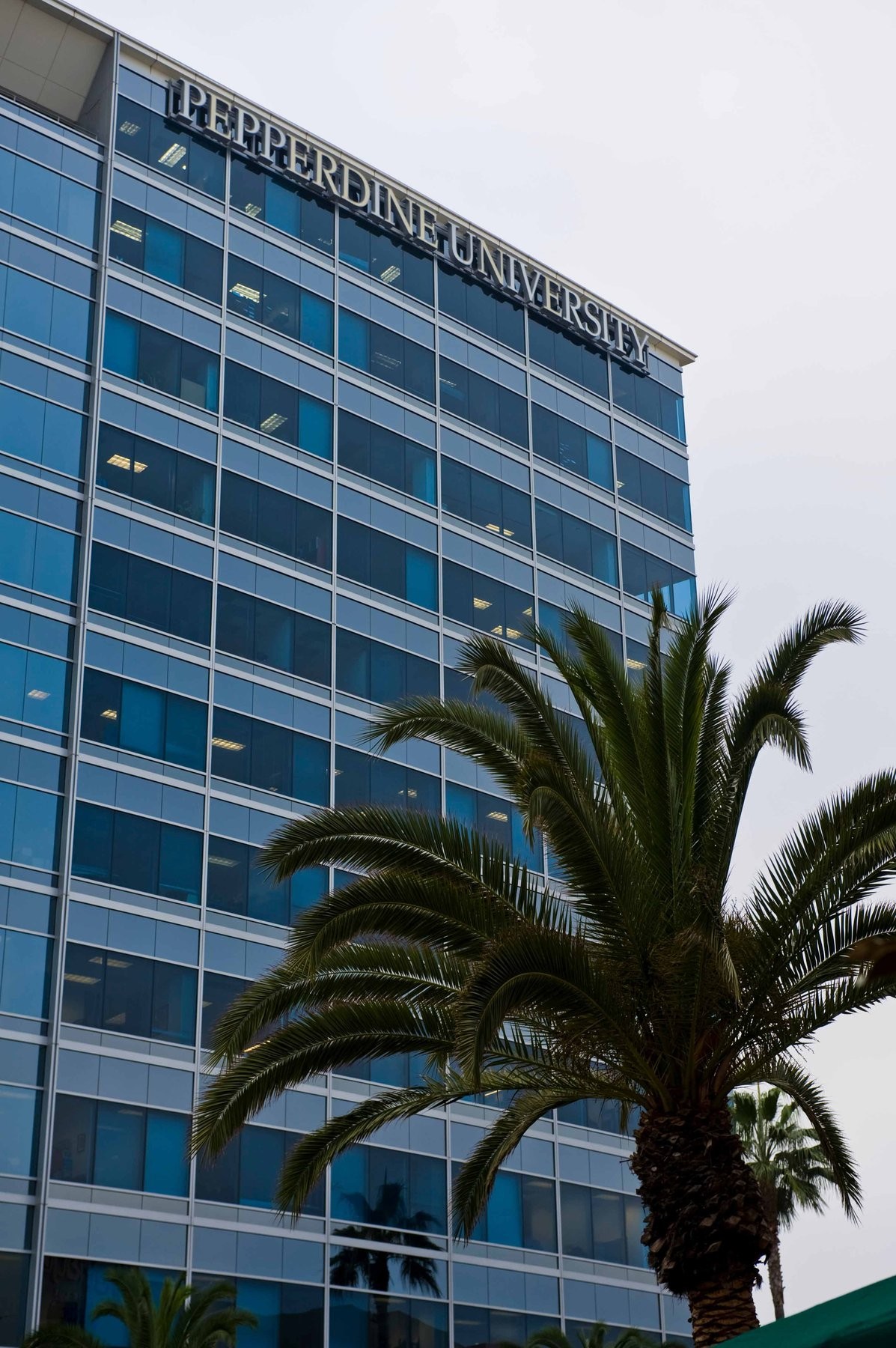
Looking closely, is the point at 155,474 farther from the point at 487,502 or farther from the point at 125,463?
the point at 487,502

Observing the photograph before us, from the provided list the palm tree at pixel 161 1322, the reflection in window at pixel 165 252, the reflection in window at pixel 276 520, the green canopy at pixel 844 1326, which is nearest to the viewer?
the green canopy at pixel 844 1326

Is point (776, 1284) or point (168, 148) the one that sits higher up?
point (168, 148)

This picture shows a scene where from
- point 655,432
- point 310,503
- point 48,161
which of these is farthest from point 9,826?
point 655,432

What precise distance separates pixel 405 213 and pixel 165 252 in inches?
414

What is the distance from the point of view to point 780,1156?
171 feet

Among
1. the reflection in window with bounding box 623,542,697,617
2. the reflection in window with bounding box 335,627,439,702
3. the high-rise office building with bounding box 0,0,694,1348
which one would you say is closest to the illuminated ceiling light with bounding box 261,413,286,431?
the high-rise office building with bounding box 0,0,694,1348

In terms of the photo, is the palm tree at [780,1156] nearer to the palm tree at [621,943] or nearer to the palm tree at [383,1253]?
the palm tree at [383,1253]

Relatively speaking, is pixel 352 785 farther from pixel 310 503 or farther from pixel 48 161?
pixel 48 161

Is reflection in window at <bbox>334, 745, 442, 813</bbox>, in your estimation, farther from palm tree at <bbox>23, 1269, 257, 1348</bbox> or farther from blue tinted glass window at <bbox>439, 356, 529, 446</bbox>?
palm tree at <bbox>23, 1269, 257, 1348</bbox>

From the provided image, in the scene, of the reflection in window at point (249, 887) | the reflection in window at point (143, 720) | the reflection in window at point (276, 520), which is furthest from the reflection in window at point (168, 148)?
the reflection in window at point (249, 887)

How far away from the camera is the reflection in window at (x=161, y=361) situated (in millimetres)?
47562

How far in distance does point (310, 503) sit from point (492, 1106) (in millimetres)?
18062

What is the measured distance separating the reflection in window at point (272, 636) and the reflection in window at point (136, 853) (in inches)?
228

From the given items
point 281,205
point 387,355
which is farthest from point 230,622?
point 281,205
